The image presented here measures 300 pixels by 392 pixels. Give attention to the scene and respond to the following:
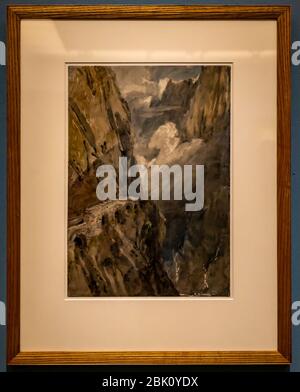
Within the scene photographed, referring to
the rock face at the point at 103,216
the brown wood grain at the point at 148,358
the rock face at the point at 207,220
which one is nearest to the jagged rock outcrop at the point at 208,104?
the rock face at the point at 207,220

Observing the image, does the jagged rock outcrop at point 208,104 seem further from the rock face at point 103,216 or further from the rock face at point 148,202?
the rock face at point 103,216

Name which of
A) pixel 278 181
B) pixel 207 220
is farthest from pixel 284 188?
pixel 207 220

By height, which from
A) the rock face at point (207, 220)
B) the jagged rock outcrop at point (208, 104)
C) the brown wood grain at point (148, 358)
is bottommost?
the brown wood grain at point (148, 358)

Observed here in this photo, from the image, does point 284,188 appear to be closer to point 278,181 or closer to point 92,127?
point 278,181

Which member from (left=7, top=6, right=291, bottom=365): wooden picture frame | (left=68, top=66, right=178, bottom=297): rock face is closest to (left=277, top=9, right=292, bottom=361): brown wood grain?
(left=7, top=6, right=291, bottom=365): wooden picture frame

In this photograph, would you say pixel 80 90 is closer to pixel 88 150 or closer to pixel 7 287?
pixel 88 150

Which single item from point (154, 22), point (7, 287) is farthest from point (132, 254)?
point (154, 22)

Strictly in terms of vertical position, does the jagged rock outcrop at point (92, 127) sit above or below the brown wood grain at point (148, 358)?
above
